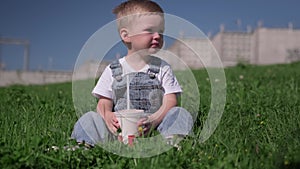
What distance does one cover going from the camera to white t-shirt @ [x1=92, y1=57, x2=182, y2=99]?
2430 mm

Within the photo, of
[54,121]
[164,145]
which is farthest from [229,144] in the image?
[54,121]

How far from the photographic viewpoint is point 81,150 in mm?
1848

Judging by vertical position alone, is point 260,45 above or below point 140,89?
above

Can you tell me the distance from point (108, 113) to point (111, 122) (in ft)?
0.36

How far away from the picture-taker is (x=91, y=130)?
7.41 feet

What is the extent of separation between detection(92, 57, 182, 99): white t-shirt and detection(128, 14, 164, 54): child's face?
0.13 metres

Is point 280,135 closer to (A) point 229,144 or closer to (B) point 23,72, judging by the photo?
(A) point 229,144

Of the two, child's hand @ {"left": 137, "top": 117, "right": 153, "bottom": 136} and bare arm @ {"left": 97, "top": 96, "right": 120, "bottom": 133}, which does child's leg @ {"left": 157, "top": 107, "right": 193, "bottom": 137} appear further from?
bare arm @ {"left": 97, "top": 96, "right": 120, "bottom": 133}

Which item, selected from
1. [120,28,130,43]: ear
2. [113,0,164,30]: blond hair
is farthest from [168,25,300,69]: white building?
[120,28,130,43]: ear

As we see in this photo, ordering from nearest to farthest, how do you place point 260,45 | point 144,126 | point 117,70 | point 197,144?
point 197,144 < point 144,126 < point 117,70 < point 260,45

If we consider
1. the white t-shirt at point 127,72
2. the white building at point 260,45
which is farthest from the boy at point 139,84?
the white building at point 260,45

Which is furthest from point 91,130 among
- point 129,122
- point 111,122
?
point 129,122

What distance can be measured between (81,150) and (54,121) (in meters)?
0.90

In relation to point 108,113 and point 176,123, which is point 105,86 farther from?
point 176,123
